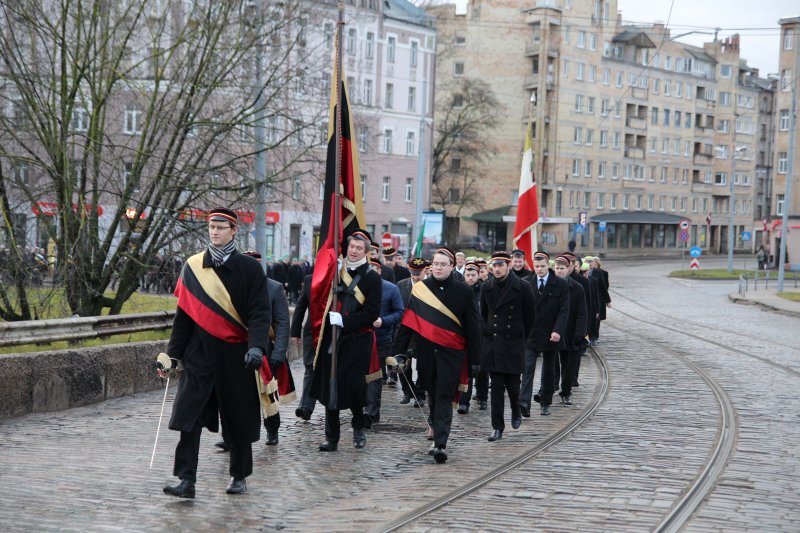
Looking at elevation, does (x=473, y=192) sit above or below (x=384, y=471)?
above

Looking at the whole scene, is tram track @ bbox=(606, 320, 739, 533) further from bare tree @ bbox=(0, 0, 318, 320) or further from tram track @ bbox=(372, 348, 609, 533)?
bare tree @ bbox=(0, 0, 318, 320)

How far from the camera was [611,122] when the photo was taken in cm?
8688

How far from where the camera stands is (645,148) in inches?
3588

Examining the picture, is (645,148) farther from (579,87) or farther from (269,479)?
(269,479)

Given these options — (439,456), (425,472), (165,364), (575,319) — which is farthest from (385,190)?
(165,364)

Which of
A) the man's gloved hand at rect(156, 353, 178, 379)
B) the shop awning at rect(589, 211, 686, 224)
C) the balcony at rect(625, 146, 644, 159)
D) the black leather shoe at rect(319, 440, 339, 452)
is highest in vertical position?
the balcony at rect(625, 146, 644, 159)

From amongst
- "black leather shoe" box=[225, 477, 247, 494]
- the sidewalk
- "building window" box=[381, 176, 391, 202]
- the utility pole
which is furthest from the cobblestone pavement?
"building window" box=[381, 176, 391, 202]

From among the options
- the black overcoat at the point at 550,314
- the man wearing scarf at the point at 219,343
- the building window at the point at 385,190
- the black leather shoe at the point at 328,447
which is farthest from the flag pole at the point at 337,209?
the building window at the point at 385,190

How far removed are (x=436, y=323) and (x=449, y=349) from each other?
0.28 m

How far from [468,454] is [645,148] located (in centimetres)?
8476

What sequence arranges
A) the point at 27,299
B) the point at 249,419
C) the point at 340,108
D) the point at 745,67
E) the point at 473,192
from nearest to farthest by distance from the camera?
the point at 249,419
the point at 340,108
the point at 27,299
the point at 473,192
the point at 745,67

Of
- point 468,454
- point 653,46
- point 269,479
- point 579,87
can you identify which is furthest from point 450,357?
point 653,46

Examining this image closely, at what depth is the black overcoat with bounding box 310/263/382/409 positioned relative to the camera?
995cm

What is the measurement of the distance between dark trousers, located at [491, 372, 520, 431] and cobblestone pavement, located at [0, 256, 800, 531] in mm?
217
